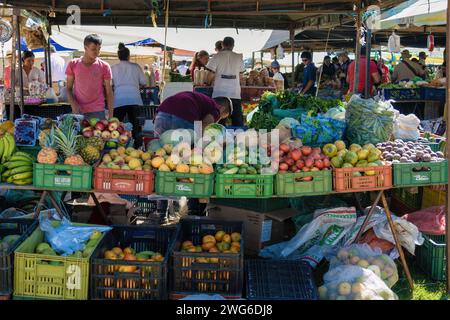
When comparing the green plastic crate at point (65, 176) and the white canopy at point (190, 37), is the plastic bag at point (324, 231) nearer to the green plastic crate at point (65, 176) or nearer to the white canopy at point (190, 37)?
the green plastic crate at point (65, 176)

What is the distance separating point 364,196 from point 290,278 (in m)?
2.83

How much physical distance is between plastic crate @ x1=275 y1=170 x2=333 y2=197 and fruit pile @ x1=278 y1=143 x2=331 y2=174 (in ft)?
0.15

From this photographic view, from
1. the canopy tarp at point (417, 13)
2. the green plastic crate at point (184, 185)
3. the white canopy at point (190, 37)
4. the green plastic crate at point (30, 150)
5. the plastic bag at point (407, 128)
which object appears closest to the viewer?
the green plastic crate at point (184, 185)

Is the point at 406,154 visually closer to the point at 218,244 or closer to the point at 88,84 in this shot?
the point at 218,244

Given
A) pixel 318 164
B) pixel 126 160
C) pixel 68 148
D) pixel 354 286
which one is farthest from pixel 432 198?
pixel 68 148

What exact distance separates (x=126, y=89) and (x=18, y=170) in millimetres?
4209

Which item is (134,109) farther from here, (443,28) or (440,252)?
(443,28)

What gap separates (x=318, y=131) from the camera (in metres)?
5.19

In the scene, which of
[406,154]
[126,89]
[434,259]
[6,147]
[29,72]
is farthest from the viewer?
[29,72]

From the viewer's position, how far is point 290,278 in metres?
4.04

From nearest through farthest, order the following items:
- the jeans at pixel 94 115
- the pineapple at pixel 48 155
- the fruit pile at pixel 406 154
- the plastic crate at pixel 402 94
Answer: the pineapple at pixel 48 155, the fruit pile at pixel 406 154, the jeans at pixel 94 115, the plastic crate at pixel 402 94

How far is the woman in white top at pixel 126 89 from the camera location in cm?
843

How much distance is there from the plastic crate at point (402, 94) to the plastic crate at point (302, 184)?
7.16 m

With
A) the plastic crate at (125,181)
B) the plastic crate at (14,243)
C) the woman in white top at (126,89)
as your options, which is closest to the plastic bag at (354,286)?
the plastic crate at (125,181)
